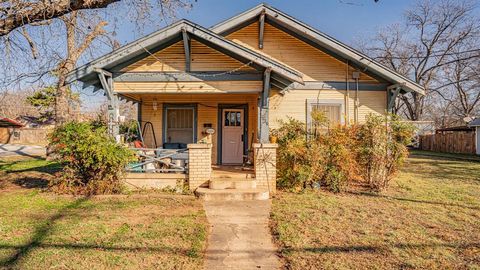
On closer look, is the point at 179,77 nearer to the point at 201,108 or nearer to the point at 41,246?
the point at 201,108

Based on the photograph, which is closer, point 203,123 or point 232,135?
point 203,123

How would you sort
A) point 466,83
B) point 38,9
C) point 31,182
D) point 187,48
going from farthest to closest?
point 466,83
point 31,182
point 187,48
point 38,9

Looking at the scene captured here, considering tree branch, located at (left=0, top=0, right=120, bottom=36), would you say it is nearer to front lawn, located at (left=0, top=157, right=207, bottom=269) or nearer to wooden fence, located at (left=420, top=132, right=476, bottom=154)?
front lawn, located at (left=0, top=157, right=207, bottom=269)

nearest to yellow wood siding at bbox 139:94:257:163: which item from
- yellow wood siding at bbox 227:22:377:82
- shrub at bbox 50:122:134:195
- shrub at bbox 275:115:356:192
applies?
yellow wood siding at bbox 227:22:377:82

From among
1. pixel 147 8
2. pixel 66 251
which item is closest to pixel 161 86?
pixel 147 8

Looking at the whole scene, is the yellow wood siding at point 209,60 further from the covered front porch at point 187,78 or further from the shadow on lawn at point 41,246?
the shadow on lawn at point 41,246

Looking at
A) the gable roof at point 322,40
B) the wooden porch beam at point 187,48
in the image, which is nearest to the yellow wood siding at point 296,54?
the gable roof at point 322,40

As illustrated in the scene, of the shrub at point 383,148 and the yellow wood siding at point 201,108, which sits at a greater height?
the yellow wood siding at point 201,108

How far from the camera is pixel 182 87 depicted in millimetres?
8398

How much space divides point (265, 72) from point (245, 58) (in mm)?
668

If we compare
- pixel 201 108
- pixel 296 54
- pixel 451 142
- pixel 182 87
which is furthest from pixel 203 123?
pixel 451 142

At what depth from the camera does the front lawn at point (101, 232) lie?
148 inches

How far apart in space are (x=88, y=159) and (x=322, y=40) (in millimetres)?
7493

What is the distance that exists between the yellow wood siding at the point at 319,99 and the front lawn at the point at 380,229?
3.06 meters
